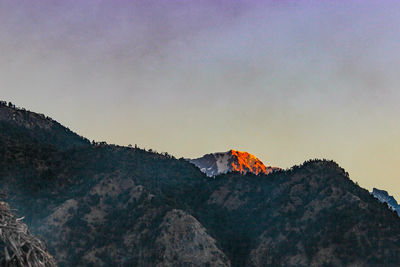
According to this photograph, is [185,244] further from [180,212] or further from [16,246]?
[16,246]

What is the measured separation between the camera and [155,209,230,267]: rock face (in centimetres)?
10219

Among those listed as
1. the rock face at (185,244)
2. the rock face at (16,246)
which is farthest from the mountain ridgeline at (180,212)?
the rock face at (16,246)

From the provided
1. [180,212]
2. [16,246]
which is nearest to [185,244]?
[180,212]

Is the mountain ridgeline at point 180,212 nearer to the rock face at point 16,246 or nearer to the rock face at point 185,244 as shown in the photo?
the rock face at point 185,244

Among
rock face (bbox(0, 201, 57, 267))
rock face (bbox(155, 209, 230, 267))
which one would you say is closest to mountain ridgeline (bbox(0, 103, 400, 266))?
rock face (bbox(155, 209, 230, 267))

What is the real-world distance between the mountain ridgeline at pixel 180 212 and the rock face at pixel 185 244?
0.25 m

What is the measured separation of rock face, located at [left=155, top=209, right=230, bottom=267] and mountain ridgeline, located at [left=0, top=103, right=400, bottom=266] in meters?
0.25

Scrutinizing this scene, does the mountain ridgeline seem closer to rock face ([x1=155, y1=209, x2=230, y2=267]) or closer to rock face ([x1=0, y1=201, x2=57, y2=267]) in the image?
rock face ([x1=155, y1=209, x2=230, y2=267])

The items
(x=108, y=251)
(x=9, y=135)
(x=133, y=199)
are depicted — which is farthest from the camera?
(x=9, y=135)

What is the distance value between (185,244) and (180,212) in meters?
11.4

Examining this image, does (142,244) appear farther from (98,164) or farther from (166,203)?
(98,164)

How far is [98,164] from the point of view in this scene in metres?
134

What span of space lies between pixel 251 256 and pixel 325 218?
20.9 metres

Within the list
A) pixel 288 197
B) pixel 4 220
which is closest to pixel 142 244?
pixel 288 197
